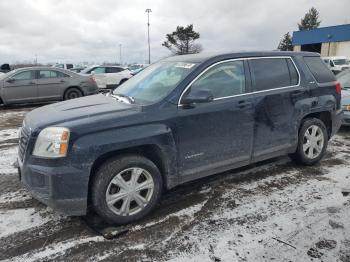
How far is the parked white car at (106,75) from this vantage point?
57.6 ft

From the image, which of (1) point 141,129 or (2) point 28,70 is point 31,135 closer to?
(1) point 141,129

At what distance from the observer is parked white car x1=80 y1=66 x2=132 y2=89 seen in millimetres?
17547

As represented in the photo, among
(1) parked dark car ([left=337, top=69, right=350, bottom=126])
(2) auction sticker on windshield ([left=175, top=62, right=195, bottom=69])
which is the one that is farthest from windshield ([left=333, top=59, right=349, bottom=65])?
(2) auction sticker on windshield ([left=175, top=62, right=195, bottom=69])

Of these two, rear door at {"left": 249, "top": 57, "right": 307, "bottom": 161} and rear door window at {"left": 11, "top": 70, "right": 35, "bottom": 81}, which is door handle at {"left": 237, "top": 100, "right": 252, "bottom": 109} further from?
rear door window at {"left": 11, "top": 70, "right": 35, "bottom": 81}

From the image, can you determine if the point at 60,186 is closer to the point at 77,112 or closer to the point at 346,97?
the point at 77,112

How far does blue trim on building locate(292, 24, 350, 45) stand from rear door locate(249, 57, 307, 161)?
142 ft

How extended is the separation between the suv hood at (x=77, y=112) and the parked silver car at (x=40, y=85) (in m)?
8.94

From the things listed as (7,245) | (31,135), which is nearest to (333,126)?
(31,135)

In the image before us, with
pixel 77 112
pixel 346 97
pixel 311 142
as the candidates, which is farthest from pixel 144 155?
pixel 346 97

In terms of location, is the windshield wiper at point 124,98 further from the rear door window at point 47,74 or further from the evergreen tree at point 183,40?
the evergreen tree at point 183,40

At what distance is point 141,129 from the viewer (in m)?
3.48

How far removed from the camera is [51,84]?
12.5m

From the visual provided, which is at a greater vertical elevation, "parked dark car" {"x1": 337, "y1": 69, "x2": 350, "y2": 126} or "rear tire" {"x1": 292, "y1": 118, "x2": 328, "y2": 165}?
"parked dark car" {"x1": 337, "y1": 69, "x2": 350, "y2": 126}

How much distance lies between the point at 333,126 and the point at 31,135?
14.9 feet
